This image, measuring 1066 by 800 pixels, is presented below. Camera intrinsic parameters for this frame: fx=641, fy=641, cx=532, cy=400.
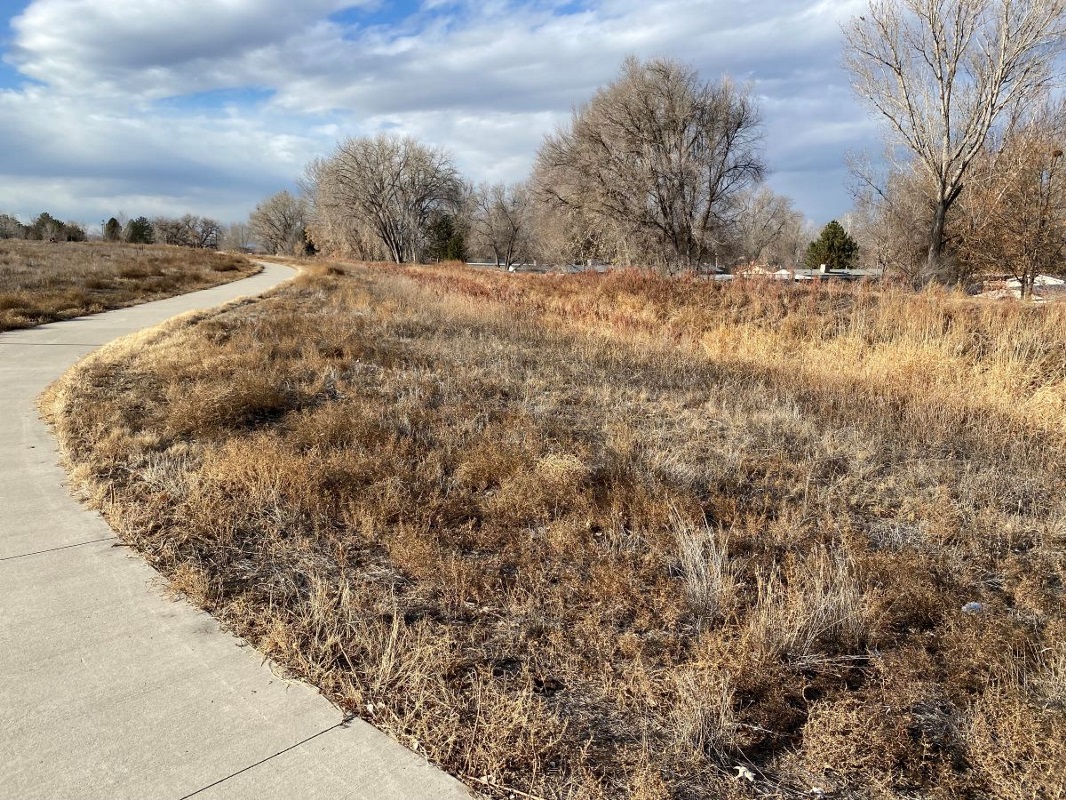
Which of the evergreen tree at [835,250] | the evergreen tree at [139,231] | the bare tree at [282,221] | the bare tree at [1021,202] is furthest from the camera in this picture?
the bare tree at [282,221]

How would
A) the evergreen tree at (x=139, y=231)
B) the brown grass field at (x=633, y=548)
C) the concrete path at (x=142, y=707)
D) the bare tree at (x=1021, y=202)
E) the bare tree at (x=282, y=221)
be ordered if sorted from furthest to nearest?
the bare tree at (x=282, y=221) → the evergreen tree at (x=139, y=231) → the bare tree at (x=1021, y=202) → the brown grass field at (x=633, y=548) → the concrete path at (x=142, y=707)

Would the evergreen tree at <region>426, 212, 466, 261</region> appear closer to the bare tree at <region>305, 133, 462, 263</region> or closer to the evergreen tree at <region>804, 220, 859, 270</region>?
the bare tree at <region>305, 133, 462, 263</region>

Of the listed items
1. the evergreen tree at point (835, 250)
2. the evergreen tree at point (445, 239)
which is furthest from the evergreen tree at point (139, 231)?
the evergreen tree at point (835, 250)

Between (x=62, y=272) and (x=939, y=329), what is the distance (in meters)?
24.8

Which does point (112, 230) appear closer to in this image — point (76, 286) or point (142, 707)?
point (76, 286)

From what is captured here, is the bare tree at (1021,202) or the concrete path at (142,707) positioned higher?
the bare tree at (1021,202)

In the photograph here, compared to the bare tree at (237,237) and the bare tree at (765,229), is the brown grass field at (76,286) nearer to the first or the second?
the bare tree at (765,229)

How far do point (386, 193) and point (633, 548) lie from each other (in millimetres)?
66507

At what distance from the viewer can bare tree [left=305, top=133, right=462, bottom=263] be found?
62.5 meters

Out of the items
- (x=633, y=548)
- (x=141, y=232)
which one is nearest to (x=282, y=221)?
(x=141, y=232)

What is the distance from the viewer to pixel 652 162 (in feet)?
102

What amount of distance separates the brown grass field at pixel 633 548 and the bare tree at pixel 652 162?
80.4 ft

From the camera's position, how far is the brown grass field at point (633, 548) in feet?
8.12

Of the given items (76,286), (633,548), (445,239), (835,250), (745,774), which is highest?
(445,239)
